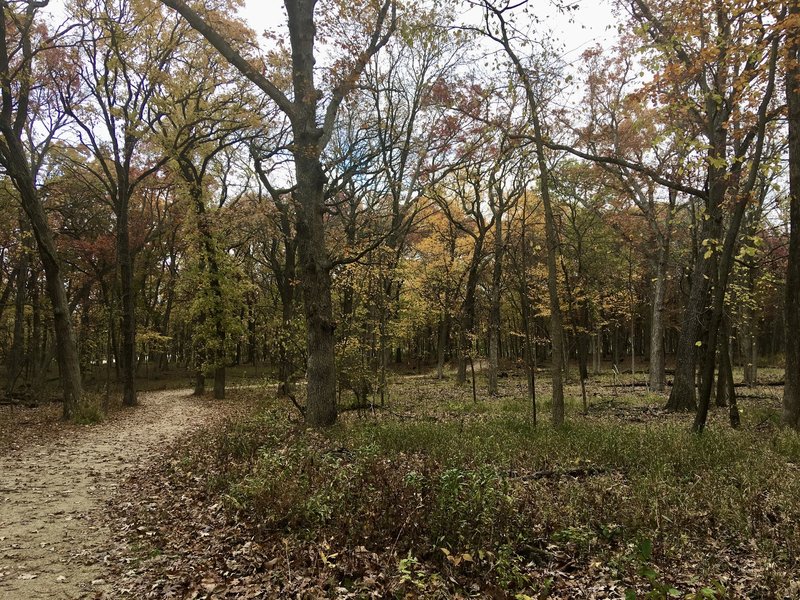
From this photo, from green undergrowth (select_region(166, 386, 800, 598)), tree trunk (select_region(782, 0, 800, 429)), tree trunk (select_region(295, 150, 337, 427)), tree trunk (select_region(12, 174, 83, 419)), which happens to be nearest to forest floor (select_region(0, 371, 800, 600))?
green undergrowth (select_region(166, 386, 800, 598))

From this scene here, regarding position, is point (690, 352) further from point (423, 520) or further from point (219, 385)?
point (219, 385)

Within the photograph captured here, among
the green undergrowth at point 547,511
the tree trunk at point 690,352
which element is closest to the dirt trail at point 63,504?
the green undergrowth at point 547,511

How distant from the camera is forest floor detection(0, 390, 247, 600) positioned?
15.4 ft

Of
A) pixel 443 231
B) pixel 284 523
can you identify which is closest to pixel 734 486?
pixel 284 523

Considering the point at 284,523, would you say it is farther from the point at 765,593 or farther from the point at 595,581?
the point at 765,593

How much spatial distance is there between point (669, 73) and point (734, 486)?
600 cm

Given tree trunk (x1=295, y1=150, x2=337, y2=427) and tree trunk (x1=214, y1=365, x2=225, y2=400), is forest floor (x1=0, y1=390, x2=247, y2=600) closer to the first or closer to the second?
tree trunk (x1=295, y1=150, x2=337, y2=427)

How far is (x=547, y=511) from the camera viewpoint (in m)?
5.23

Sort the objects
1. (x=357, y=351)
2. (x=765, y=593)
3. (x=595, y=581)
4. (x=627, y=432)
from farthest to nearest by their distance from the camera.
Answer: (x=357, y=351) < (x=627, y=432) < (x=595, y=581) < (x=765, y=593)

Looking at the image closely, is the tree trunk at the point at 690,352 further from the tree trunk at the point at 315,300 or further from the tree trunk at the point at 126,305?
the tree trunk at the point at 126,305

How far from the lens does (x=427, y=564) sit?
4.45 m

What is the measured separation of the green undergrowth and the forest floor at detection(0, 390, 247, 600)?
1.54m

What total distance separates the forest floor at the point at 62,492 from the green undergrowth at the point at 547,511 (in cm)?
154

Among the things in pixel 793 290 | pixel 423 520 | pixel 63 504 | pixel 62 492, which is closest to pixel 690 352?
pixel 793 290
